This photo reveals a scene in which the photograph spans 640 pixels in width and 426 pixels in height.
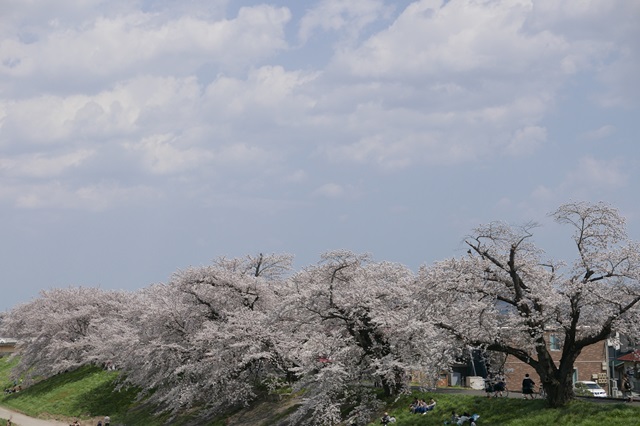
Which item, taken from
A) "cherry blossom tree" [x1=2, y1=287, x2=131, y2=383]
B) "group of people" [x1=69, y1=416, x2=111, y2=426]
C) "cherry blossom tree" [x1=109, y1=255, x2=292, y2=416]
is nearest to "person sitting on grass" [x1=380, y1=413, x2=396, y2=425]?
"cherry blossom tree" [x1=109, y1=255, x2=292, y2=416]

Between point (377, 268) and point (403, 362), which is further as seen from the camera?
point (377, 268)

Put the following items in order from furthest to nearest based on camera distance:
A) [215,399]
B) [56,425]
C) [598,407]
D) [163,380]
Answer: [56,425], [163,380], [215,399], [598,407]

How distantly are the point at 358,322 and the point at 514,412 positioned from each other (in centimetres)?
1076

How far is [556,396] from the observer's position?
→ 128ft

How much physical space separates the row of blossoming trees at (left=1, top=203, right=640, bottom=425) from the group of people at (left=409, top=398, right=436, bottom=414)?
174 centimetres

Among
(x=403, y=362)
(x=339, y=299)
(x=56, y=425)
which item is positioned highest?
(x=339, y=299)

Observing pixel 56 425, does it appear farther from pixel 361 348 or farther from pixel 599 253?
pixel 599 253

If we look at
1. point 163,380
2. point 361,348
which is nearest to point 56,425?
point 163,380

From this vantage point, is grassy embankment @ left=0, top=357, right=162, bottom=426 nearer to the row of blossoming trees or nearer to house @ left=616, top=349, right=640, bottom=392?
the row of blossoming trees

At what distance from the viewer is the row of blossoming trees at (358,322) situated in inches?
1518

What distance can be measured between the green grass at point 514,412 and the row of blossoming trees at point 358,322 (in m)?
1.22

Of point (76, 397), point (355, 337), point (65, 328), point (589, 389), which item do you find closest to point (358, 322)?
point (355, 337)

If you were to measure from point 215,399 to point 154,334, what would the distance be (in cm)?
873

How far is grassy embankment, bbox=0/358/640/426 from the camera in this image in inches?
1454
